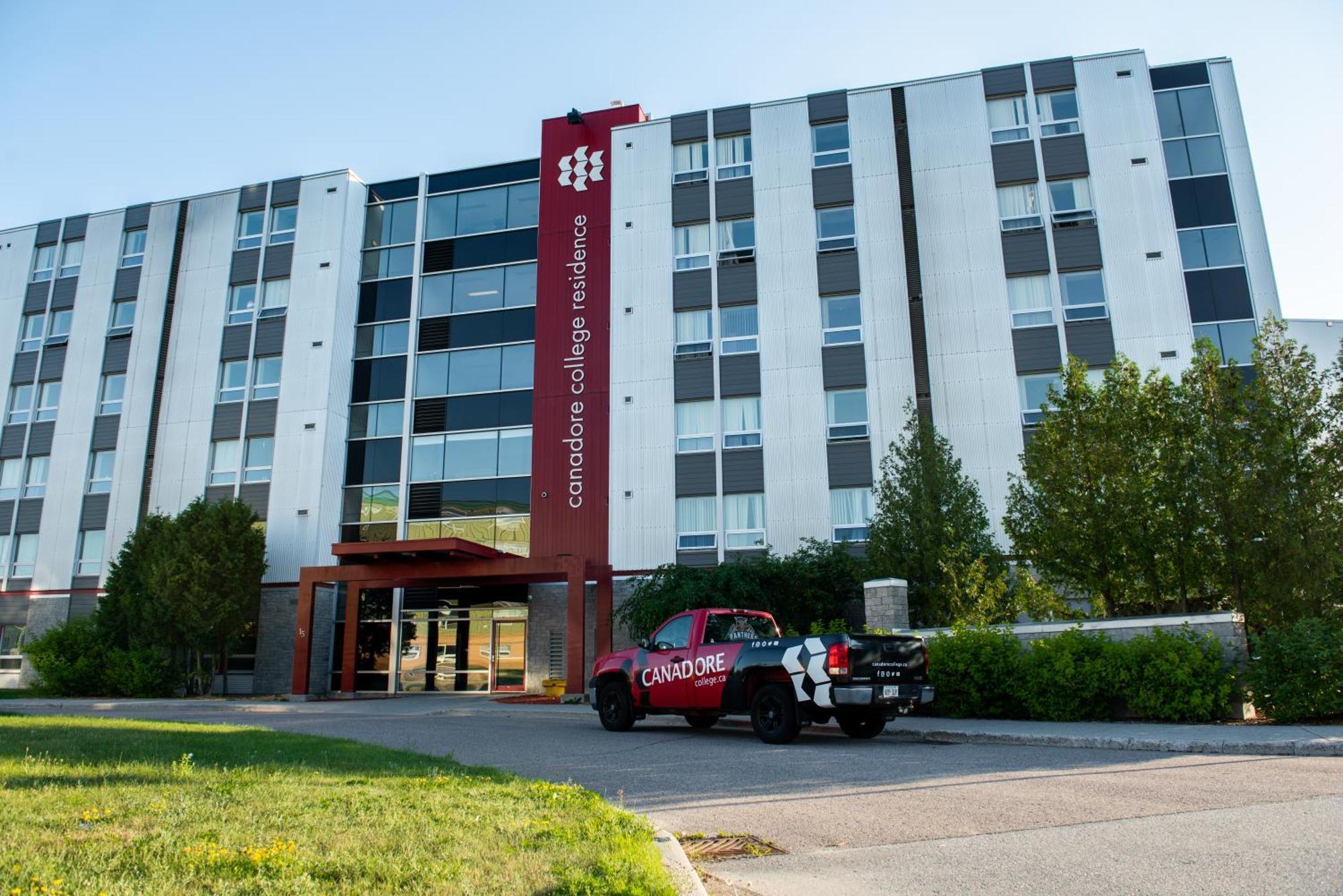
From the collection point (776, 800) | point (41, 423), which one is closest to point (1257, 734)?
point (776, 800)

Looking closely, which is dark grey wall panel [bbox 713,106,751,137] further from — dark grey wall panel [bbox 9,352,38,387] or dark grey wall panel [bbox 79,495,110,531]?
dark grey wall panel [bbox 9,352,38,387]

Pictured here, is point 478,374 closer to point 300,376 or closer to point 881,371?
point 300,376

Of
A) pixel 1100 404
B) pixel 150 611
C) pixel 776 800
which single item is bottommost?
pixel 776 800

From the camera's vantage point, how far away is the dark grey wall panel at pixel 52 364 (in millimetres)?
35469

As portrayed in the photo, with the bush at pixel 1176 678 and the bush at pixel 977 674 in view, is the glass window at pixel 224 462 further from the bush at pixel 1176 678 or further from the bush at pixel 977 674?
the bush at pixel 1176 678

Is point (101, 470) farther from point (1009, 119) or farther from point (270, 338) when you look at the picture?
point (1009, 119)

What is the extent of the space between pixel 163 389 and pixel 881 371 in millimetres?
25499

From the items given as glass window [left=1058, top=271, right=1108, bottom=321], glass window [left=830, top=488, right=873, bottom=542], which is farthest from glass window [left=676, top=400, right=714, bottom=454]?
glass window [left=1058, top=271, right=1108, bottom=321]

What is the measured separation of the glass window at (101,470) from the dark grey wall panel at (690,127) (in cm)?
2313

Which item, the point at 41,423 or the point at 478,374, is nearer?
the point at 478,374

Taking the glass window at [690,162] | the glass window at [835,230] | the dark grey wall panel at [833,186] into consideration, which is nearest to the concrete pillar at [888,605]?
the glass window at [835,230]

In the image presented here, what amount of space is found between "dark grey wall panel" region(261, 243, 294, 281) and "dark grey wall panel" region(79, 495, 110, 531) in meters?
9.79

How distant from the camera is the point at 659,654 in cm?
1452

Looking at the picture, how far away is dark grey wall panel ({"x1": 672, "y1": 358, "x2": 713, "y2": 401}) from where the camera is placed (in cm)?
2836
